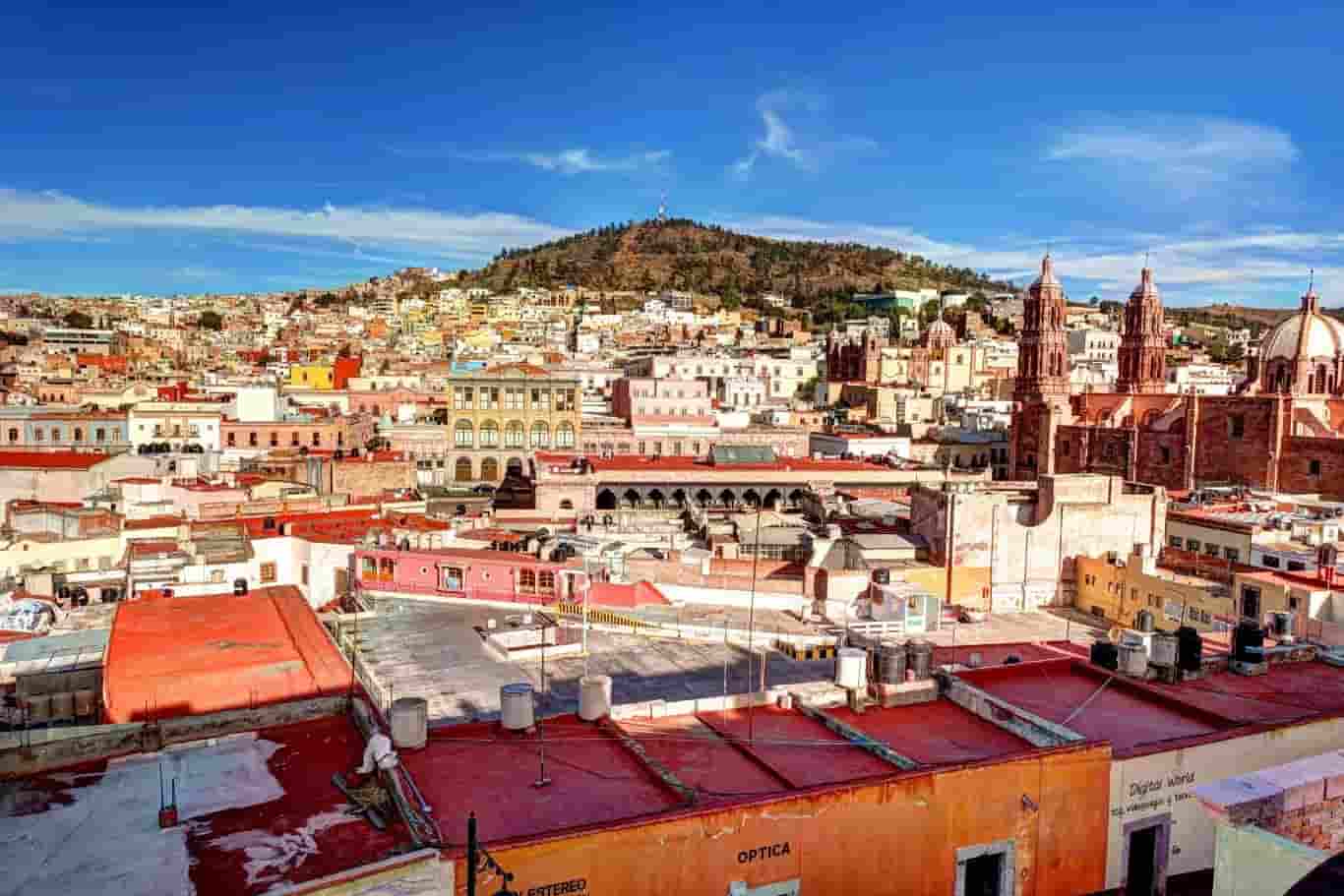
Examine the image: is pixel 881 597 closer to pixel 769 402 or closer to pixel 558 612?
pixel 558 612

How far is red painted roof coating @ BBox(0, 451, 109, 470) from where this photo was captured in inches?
1464

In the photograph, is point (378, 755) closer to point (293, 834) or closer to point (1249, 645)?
point (293, 834)

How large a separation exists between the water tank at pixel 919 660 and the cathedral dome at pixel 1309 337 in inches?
2086

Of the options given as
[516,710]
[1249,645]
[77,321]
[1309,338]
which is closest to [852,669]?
[516,710]

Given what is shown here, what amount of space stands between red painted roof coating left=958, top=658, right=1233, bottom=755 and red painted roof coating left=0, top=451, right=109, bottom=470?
3674 cm

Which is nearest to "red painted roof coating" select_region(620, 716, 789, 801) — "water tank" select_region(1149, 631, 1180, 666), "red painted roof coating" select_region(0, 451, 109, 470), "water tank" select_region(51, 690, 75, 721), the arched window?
"water tank" select_region(1149, 631, 1180, 666)

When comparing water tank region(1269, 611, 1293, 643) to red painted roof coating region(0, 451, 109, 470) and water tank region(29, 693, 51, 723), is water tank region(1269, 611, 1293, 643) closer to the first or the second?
water tank region(29, 693, 51, 723)

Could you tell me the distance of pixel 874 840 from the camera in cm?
864

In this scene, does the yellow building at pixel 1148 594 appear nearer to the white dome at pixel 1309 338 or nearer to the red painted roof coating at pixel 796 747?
the red painted roof coating at pixel 796 747

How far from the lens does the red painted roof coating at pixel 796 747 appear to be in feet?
30.7

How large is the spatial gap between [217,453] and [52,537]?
58.0ft

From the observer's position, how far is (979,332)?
138 m

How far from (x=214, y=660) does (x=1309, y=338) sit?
5884 centimetres

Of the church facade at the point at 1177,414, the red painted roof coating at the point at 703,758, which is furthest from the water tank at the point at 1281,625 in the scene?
the church facade at the point at 1177,414
